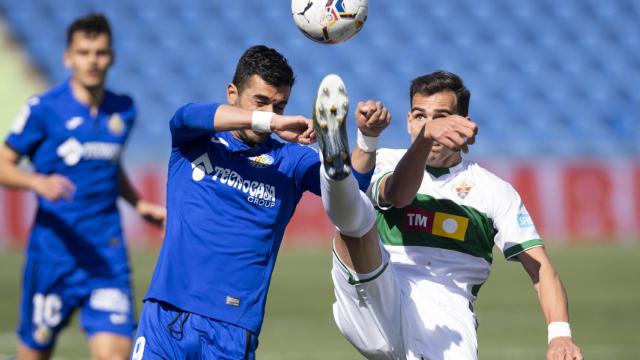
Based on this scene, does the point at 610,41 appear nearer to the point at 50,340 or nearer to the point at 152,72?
the point at 152,72

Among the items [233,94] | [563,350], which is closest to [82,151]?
[233,94]

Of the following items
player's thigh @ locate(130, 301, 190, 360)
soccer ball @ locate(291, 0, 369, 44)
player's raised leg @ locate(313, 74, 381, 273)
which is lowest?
player's thigh @ locate(130, 301, 190, 360)

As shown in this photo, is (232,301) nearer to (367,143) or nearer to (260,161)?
(260,161)

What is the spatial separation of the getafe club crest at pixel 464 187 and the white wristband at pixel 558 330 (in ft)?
2.75

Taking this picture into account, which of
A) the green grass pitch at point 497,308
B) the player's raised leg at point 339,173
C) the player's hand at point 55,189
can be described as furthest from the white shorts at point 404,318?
the green grass pitch at point 497,308

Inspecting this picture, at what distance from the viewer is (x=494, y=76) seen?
768 inches

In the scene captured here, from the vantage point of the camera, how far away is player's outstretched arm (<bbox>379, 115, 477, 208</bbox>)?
432cm

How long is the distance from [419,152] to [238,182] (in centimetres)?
82

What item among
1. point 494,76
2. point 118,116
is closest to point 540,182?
point 494,76

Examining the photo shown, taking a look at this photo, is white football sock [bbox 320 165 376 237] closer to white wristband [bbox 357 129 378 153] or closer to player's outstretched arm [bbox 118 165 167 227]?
white wristband [bbox 357 129 378 153]

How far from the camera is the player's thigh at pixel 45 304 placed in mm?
6277

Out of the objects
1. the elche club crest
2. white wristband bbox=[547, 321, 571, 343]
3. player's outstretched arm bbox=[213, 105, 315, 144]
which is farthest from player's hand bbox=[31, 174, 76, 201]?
white wristband bbox=[547, 321, 571, 343]

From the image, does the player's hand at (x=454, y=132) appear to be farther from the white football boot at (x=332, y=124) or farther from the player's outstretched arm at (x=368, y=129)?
the white football boot at (x=332, y=124)

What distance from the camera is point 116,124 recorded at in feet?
21.6
